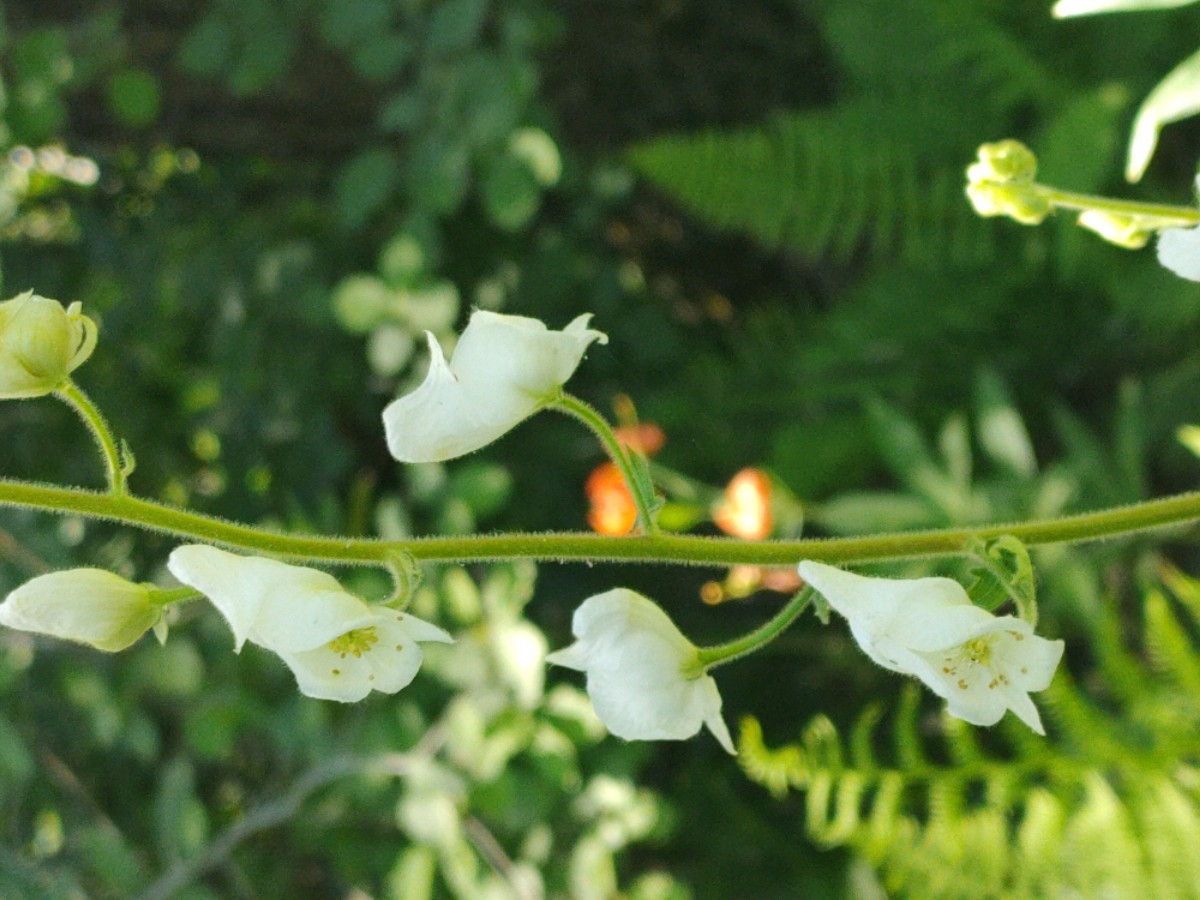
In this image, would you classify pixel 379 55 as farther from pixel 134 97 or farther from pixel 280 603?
pixel 280 603

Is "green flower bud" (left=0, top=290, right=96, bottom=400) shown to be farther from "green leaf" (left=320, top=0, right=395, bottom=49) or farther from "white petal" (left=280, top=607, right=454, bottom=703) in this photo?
"green leaf" (left=320, top=0, right=395, bottom=49)

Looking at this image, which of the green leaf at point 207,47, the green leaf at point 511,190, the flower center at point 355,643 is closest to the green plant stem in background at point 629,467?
the flower center at point 355,643

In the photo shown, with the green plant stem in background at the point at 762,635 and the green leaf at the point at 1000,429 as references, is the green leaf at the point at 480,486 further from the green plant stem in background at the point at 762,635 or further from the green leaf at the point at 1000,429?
the green plant stem in background at the point at 762,635

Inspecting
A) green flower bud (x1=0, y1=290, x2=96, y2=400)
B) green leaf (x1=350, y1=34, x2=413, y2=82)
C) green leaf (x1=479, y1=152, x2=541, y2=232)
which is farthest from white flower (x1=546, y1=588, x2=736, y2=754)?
green leaf (x1=350, y1=34, x2=413, y2=82)

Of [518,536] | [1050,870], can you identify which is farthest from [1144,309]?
[518,536]

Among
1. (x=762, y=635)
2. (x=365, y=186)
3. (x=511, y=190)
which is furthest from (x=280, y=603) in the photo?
(x=365, y=186)
